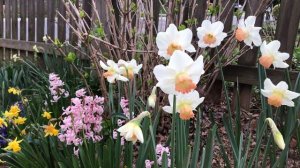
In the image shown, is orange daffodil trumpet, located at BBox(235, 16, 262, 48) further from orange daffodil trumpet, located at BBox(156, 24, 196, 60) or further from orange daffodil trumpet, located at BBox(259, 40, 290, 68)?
orange daffodil trumpet, located at BBox(156, 24, 196, 60)

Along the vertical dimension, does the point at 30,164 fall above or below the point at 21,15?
below

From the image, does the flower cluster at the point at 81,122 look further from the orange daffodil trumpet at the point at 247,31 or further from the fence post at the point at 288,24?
the fence post at the point at 288,24

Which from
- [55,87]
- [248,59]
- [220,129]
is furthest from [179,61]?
[248,59]

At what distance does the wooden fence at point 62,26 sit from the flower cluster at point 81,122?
1071mm

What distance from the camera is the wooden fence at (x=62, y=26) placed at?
2.77 m

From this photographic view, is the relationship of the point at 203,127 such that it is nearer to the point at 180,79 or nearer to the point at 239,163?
the point at 239,163

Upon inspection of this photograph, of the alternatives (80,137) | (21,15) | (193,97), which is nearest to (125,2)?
(80,137)

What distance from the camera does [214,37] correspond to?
4.79 ft

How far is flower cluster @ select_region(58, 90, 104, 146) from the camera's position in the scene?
1.87 meters

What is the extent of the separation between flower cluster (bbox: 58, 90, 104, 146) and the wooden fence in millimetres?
1071

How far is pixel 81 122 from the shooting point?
1.87m

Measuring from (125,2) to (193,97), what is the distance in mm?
1364

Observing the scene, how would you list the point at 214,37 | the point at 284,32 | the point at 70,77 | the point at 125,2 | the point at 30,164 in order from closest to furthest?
the point at 214,37, the point at 30,164, the point at 125,2, the point at 284,32, the point at 70,77

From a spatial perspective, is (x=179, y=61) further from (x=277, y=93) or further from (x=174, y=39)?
(x=277, y=93)
